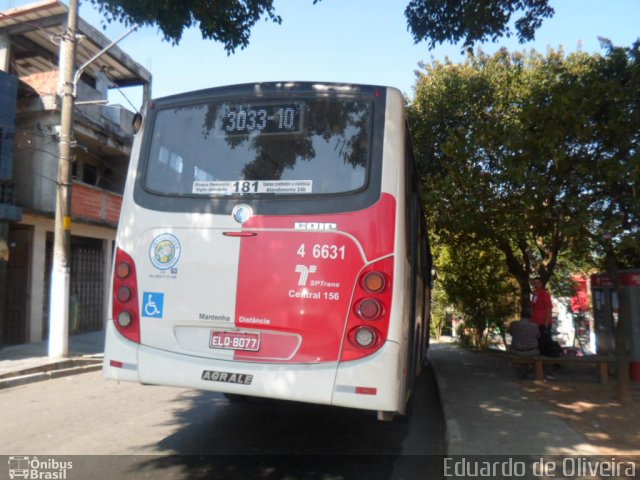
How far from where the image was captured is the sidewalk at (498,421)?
16.1ft

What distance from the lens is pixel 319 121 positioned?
4320 mm

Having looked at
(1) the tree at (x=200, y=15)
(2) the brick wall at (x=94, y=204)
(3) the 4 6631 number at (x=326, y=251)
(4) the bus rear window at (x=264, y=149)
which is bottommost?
(3) the 4 6631 number at (x=326, y=251)

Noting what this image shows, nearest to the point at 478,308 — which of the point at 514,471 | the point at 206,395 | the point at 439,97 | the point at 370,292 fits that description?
the point at 439,97

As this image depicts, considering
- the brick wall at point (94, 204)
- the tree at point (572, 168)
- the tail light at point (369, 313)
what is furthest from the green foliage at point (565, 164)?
the brick wall at point (94, 204)

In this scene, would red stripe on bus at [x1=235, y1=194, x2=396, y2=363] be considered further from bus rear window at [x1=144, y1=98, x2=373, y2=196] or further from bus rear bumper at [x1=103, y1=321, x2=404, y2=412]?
bus rear window at [x1=144, y1=98, x2=373, y2=196]

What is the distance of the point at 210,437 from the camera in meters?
5.33

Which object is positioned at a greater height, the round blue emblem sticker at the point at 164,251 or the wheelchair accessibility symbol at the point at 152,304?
the round blue emblem sticker at the point at 164,251

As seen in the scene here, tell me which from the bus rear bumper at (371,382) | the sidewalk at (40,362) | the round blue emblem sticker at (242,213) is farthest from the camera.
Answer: the sidewalk at (40,362)

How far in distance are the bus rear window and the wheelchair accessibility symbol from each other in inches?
34.8

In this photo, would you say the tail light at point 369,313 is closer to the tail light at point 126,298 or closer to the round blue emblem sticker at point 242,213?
the round blue emblem sticker at point 242,213

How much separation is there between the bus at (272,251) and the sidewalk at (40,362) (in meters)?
5.79

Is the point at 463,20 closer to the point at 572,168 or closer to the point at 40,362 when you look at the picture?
the point at 572,168

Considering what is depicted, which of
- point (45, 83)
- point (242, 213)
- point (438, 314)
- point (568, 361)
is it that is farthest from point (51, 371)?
point (438, 314)

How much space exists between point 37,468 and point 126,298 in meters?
1.65
